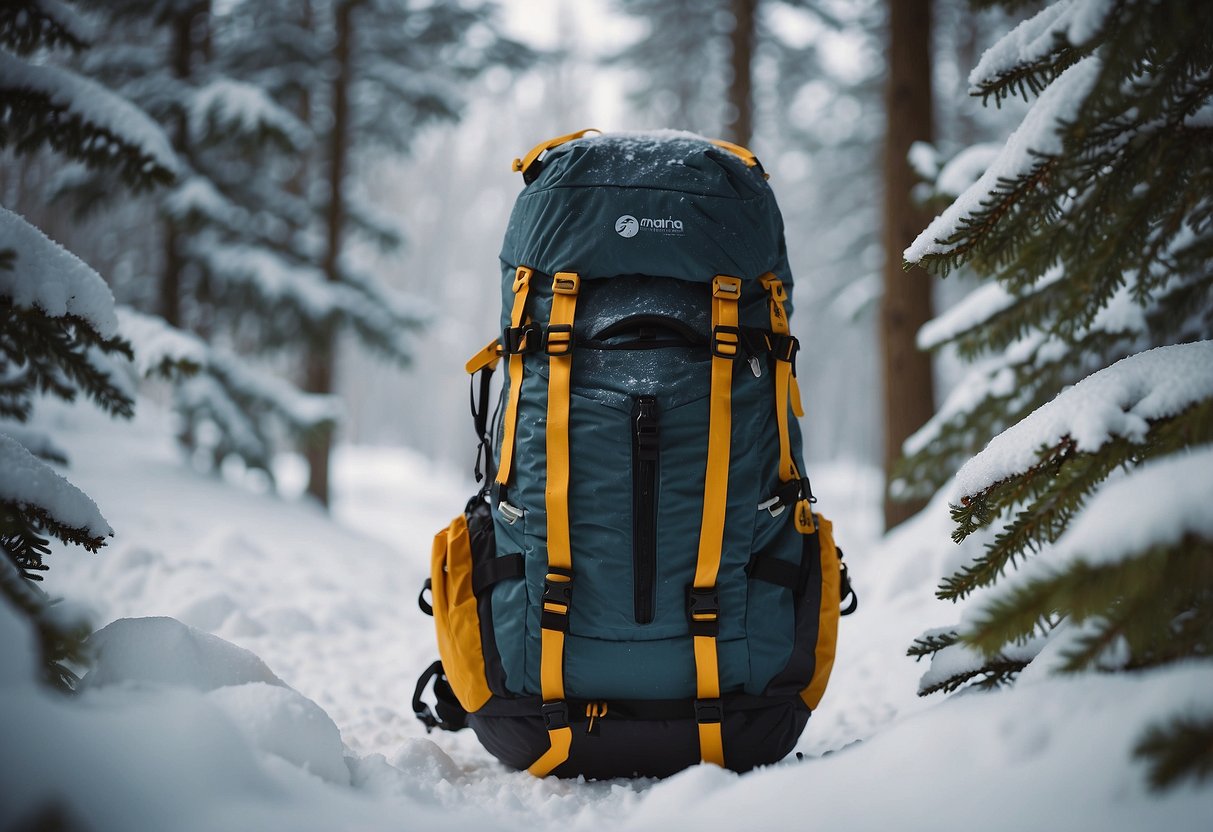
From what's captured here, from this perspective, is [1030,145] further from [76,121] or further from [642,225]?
[76,121]

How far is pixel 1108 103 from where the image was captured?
4.62 feet

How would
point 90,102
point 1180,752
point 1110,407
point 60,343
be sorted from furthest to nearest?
point 90,102
point 60,343
point 1110,407
point 1180,752

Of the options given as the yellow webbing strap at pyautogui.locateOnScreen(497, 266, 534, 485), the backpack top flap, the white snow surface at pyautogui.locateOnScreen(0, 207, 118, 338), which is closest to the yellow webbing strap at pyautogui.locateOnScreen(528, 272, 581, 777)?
the yellow webbing strap at pyautogui.locateOnScreen(497, 266, 534, 485)

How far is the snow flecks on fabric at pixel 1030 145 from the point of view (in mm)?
1351

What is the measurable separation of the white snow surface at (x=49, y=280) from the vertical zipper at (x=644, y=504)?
1.35 meters

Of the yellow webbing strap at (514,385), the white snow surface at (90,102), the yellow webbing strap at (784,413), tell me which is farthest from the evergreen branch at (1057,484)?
the white snow surface at (90,102)

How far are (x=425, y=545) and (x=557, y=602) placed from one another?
8245 millimetres

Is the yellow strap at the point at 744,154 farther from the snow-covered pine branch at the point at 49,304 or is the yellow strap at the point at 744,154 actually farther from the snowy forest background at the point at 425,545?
the snow-covered pine branch at the point at 49,304

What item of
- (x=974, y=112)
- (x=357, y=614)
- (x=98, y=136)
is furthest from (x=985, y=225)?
(x=974, y=112)

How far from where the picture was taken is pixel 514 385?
2.07 m

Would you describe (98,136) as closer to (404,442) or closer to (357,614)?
(357,614)

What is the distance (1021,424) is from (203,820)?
1623mm

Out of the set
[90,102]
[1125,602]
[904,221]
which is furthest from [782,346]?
[904,221]

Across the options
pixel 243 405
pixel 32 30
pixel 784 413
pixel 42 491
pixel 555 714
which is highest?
pixel 32 30
